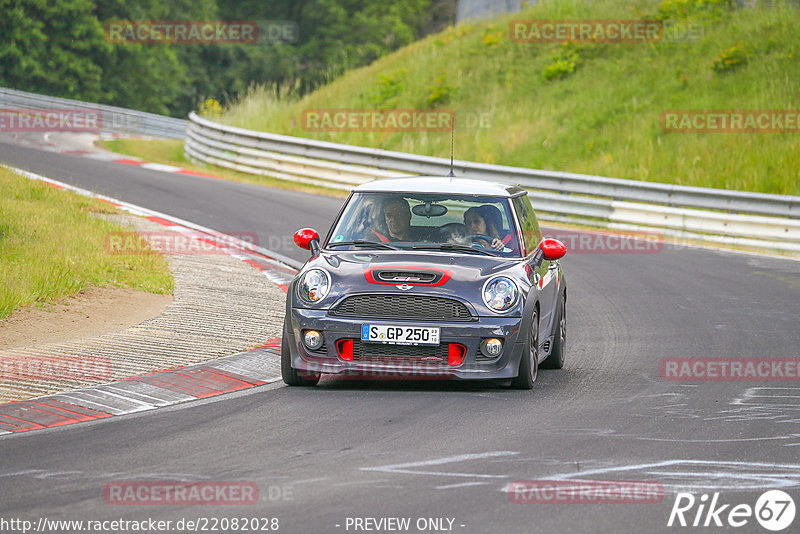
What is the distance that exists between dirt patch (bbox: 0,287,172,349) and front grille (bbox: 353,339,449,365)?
3145 mm

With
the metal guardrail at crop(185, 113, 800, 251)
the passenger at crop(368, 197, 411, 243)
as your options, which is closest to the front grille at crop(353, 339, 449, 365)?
the passenger at crop(368, 197, 411, 243)

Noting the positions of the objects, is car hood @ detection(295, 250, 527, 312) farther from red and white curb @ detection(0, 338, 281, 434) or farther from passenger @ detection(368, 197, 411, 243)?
red and white curb @ detection(0, 338, 281, 434)

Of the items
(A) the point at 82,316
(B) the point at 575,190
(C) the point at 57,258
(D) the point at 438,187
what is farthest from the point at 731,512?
(B) the point at 575,190

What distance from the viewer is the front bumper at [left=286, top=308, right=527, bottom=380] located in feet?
27.8

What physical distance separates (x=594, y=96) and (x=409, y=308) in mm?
22362

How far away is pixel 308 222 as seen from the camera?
19.5 m

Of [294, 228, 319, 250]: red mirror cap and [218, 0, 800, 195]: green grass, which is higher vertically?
[218, 0, 800, 195]: green grass

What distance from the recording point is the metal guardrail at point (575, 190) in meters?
20.0

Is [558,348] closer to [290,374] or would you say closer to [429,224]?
[429,224]

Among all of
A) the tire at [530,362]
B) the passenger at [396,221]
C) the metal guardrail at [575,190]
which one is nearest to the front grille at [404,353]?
the tire at [530,362]

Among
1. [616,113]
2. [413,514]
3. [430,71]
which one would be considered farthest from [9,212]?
[430,71]

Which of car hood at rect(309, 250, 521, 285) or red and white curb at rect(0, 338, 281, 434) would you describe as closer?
red and white curb at rect(0, 338, 281, 434)

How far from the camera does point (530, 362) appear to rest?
8766 mm

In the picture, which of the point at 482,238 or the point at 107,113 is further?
the point at 107,113
